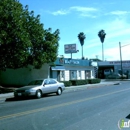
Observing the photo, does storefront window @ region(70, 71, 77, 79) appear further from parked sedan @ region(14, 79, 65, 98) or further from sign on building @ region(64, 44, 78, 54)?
parked sedan @ region(14, 79, 65, 98)

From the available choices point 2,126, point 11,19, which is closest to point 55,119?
point 2,126

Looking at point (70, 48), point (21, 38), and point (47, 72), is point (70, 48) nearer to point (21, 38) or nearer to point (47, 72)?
point (47, 72)

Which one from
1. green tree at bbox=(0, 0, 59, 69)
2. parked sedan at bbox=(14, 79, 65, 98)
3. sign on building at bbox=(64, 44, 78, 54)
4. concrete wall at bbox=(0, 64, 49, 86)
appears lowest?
parked sedan at bbox=(14, 79, 65, 98)

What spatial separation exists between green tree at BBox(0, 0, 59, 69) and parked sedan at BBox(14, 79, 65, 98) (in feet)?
12.5

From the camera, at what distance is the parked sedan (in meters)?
18.9

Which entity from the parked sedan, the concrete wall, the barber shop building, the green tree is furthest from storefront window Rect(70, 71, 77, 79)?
the parked sedan

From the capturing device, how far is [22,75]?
3544 cm

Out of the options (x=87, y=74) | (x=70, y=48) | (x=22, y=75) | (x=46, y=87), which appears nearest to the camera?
(x=46, y=87)

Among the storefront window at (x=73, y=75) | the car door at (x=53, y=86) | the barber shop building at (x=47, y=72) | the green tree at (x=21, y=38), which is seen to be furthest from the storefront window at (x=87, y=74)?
the car door at (x=53, y=86)

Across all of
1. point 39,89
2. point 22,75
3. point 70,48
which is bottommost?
point 39,89

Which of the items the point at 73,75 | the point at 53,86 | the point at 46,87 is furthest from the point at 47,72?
the point at 46,87

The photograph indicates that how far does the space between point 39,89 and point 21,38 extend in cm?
490

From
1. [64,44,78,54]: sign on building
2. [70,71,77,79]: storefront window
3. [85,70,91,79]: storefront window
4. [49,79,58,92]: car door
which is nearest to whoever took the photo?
[49,79,58,92]: car door

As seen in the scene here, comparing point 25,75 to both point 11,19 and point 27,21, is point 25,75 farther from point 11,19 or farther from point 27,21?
point 11,19
